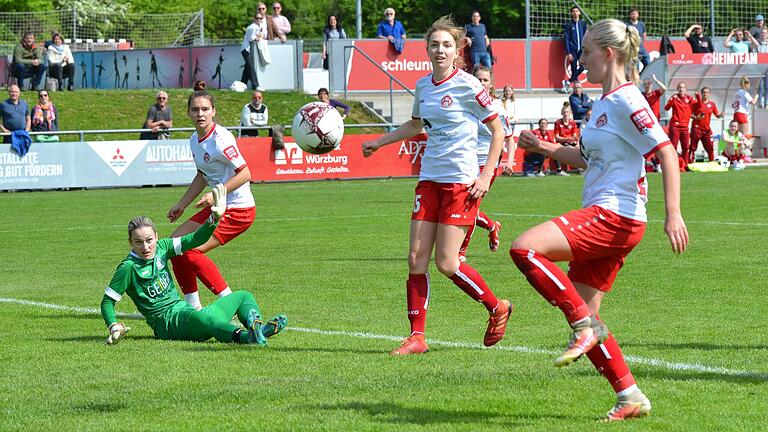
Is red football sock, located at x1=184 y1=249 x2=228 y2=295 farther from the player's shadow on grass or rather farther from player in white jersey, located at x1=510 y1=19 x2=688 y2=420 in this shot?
player in white jersey, located at x1=510 y1=19 x2=688 y2=420

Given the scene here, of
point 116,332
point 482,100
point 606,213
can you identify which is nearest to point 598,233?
point 606,213

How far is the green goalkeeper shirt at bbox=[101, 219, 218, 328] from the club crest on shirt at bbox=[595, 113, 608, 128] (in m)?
3.35

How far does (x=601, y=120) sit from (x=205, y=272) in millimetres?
4582

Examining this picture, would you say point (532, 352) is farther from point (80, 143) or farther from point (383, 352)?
point (80, 143)

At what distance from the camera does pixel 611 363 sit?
578 centimetres

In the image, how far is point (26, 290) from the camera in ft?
39.1

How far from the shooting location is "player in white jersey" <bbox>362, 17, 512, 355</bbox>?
8.09 m

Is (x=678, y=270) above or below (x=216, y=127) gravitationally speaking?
below

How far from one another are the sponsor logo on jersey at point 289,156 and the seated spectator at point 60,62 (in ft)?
27.0

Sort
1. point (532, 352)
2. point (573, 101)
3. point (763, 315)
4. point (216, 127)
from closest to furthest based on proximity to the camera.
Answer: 1. point (532, 352)
2. point (763, 315)
3. point (216, 127)
4. point (573, 101)

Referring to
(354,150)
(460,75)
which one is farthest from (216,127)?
(354,150)

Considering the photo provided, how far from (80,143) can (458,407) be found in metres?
22.5

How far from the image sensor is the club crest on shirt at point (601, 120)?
5.82 metres

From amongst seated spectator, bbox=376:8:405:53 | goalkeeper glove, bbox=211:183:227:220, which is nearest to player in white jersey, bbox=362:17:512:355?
goalkeeper glove, bbox=211:183:227:220
